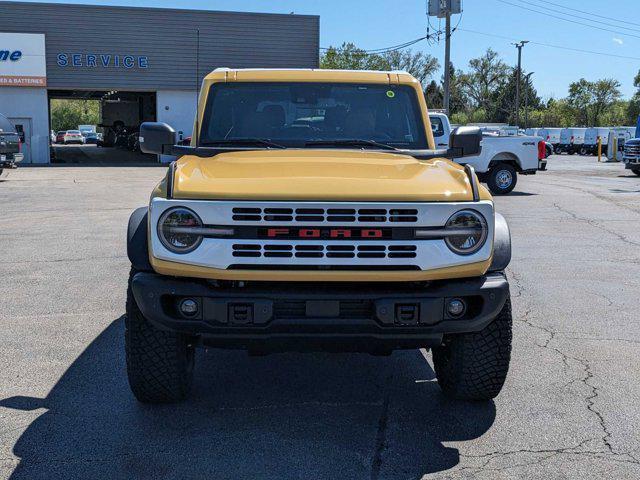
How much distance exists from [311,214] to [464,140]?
1.87 metres

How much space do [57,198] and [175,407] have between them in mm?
14593

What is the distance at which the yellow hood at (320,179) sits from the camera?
377 cm

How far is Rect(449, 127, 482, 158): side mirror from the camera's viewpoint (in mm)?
5168

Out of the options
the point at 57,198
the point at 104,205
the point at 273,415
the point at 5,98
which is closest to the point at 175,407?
the point at 273,415

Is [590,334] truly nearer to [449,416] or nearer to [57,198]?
[449,416]

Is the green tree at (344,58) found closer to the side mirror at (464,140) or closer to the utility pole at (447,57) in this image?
the utility pole at (447,57)

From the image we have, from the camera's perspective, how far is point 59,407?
438 cm

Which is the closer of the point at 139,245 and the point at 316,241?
the point at 316,241

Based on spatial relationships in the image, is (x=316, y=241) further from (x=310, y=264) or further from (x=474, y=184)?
(x=474, y=184)

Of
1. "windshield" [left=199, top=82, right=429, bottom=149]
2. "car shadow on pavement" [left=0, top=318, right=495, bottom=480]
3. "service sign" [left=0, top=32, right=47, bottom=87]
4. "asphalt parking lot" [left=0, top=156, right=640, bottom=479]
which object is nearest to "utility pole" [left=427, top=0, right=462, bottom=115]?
"service sign" [left=0, top=32, right=47, bottom=87]

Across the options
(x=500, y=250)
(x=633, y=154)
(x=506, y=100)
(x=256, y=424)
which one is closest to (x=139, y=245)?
(x=256, y=424)

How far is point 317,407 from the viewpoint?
4422mm

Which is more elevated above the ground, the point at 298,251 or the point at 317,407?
the point at 298,251

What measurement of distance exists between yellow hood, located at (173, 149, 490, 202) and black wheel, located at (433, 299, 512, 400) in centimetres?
73
